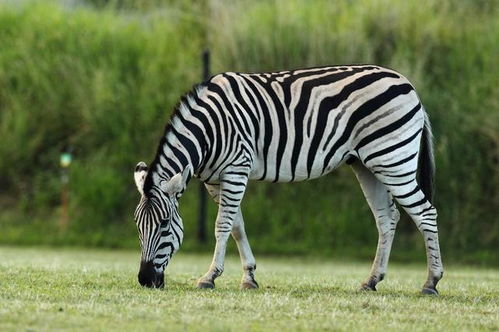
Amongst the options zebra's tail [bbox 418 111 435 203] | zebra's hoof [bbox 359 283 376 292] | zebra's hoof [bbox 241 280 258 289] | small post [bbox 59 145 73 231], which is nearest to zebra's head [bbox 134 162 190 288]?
zebra's hoof [bbox 241 280 258 289]

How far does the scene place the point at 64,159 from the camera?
23.5 metres

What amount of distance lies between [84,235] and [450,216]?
801 cm

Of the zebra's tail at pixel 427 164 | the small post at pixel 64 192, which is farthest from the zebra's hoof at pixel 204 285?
the small post at pixel 64 192

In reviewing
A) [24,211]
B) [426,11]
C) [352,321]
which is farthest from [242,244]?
[426,11]

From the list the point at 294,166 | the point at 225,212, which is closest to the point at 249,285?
the point at 225,212

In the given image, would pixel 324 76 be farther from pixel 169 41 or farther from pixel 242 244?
pixel 169 41

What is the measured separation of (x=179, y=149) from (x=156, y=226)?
82cm

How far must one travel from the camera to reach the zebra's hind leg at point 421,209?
11383 mm

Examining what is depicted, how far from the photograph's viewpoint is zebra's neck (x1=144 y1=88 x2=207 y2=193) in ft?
35.7

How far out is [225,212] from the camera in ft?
36.5

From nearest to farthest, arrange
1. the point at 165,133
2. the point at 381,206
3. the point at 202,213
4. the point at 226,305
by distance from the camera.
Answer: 1. the point at 226,305
2. the point at 165,133
3. the point at 381,206
4. the point at 202,213

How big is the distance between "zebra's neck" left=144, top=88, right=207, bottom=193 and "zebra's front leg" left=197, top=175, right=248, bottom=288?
37cm

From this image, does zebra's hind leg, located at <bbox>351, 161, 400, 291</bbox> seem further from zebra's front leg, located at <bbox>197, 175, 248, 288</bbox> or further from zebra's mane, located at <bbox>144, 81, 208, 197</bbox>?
zebra's mane, located at <bbox>144, 81, 208, 197</bbox>

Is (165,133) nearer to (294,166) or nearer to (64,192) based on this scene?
(294,166)
